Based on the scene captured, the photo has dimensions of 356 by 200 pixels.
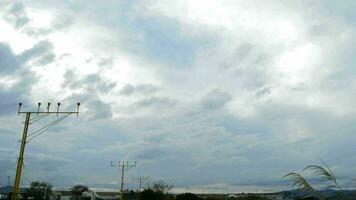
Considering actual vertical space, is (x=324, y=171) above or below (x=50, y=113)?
below

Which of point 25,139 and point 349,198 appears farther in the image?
point 25,139

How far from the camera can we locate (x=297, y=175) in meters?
8.56

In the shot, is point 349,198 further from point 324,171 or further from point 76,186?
point 76,186

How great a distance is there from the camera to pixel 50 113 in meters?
32.0

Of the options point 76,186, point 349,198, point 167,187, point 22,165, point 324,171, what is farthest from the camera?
point 76,186

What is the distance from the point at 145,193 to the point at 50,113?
67.6m

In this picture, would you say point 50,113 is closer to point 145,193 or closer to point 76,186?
point 145,193

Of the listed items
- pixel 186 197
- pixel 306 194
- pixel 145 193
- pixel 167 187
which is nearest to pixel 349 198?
pixel 306 194

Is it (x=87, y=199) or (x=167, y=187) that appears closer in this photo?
(x=87, y=199)

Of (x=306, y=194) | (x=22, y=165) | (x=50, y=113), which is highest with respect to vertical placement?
(x=50, y=113)

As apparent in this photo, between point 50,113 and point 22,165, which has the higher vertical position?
point 50,113

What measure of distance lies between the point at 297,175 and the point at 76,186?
15031cm

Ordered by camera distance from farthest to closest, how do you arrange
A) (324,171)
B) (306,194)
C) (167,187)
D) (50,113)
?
(167,187)
(50,113)
(306,194)
(324,171)

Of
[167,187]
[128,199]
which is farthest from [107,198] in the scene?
[167,187]
